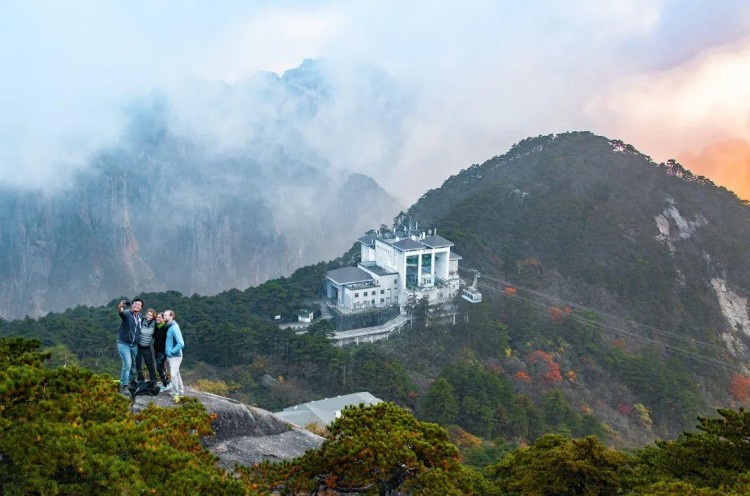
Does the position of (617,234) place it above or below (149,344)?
above

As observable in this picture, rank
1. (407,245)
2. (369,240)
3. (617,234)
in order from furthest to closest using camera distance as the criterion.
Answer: (617,234) → (369,240) → (407,245)

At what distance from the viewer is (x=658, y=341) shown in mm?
41219

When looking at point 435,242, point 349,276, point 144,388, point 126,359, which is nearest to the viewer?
point 126,359

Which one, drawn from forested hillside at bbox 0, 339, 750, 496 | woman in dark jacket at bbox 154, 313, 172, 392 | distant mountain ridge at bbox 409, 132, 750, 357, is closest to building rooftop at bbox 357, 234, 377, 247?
distant mountain ridge at bbox 409, 132, 750, 357

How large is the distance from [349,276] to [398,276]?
291cm

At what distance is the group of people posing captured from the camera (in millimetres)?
9016

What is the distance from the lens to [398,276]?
37.5 metres

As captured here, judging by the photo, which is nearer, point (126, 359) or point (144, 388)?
point (126, 359)

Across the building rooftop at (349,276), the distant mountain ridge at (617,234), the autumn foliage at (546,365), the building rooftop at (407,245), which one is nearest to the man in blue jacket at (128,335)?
the building rooftop at (349,276)

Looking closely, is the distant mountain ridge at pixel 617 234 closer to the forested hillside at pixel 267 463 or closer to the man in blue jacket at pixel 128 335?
the forested hillside at pixel 267 463

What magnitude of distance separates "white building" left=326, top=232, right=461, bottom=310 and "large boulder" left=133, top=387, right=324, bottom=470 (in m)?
25.9

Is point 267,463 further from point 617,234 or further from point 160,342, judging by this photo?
point 617,234

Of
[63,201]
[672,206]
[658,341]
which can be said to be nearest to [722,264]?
[672,206]

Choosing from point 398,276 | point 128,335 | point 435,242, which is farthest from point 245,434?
point 435,242
